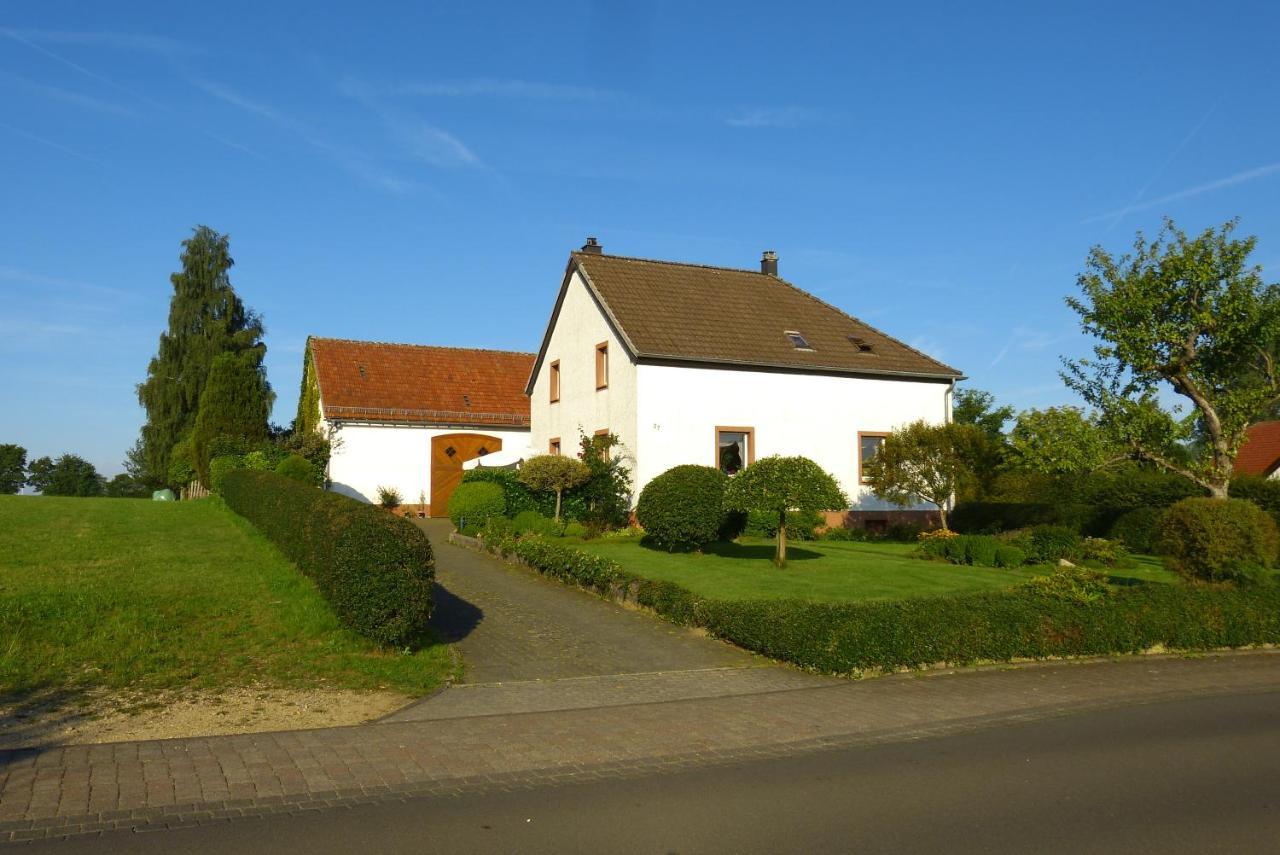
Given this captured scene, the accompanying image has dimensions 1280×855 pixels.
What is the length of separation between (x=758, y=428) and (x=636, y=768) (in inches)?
754

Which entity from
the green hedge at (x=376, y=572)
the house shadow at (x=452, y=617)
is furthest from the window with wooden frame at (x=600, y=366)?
the green hedge at (x=376, y=572)

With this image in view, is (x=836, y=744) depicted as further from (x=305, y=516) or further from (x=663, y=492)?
(x=663, y=492)

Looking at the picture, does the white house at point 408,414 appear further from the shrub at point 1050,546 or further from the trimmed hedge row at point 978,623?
the trimmed hedge row at point 978,623

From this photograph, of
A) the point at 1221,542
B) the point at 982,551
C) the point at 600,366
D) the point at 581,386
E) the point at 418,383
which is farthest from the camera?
the point at 418,383

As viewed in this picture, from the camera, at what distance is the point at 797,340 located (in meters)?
27.6

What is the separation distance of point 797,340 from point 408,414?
12.6 m

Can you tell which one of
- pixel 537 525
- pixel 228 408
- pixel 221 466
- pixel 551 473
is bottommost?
pixel 537 525

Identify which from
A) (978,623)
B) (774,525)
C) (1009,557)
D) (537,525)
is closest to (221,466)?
(537,525)

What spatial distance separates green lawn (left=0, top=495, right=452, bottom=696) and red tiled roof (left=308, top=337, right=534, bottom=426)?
15365 millimetres

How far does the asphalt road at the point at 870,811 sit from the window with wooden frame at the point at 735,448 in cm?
1781

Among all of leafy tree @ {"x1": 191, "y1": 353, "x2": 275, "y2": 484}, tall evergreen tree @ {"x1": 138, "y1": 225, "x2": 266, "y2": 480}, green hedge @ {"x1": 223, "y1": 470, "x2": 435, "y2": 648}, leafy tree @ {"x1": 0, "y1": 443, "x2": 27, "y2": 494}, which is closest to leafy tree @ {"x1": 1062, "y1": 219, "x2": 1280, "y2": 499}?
green hedge @ {"x1": 223, "y1": 470, "x2": 435, "y2": 648}

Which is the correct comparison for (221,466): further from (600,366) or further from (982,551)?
(982,551)

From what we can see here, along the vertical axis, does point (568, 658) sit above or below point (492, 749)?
above

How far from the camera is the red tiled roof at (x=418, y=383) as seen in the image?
104ft
